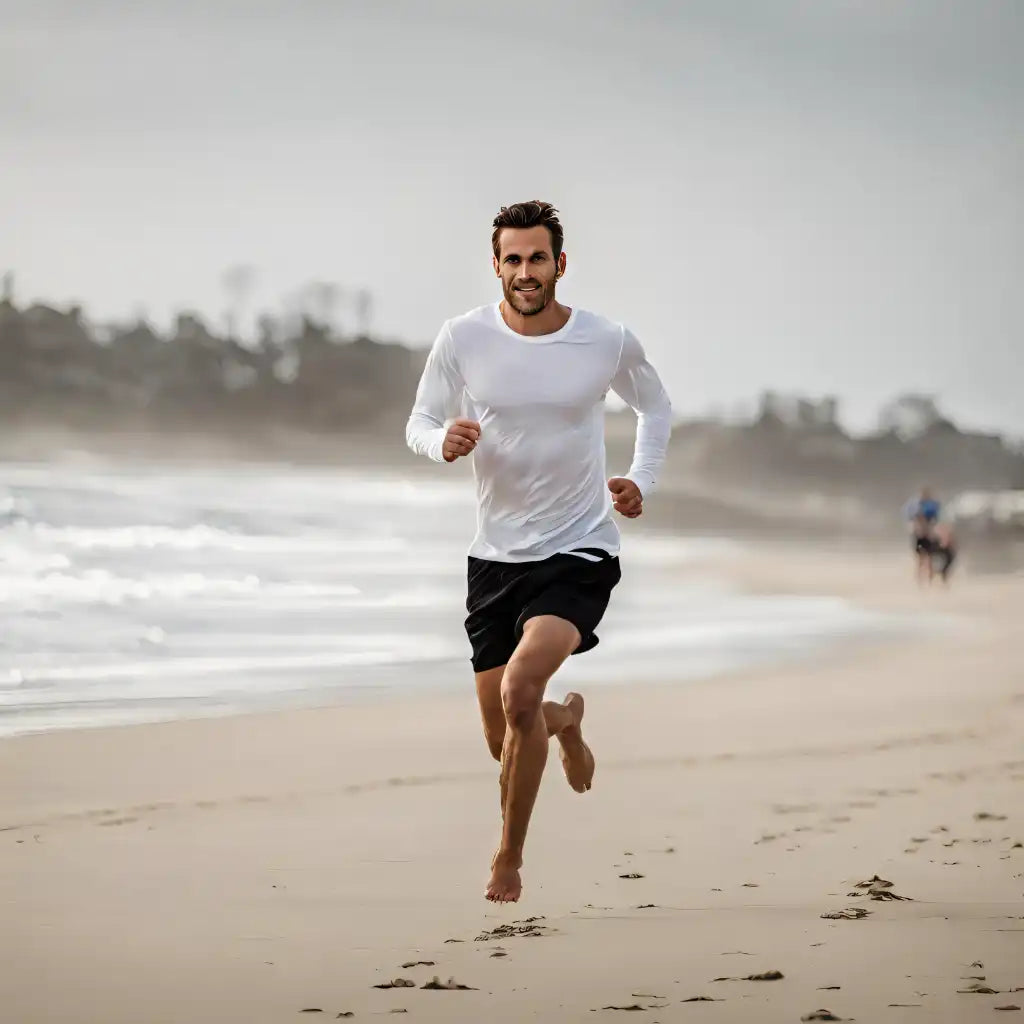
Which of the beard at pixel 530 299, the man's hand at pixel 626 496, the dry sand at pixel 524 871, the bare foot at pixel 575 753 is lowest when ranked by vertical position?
the dry sand at pixel 524 871

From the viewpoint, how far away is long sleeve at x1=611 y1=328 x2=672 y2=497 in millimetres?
4539

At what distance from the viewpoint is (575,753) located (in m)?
5.02

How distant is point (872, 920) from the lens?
431 cm

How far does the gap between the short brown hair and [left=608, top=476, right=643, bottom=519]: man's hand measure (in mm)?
611

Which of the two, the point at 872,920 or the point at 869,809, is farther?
the point at 869,809

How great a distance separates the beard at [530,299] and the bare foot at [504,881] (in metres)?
1.36

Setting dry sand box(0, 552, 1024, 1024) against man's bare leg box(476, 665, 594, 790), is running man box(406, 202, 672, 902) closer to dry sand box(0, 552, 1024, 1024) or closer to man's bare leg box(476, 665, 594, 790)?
man's bare leg box(476, 665, 594, 790)

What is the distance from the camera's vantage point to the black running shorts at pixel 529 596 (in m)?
4.40

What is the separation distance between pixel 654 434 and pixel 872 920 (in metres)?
1.38

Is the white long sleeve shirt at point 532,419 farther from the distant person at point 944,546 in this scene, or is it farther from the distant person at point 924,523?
the distant person at point 944,546

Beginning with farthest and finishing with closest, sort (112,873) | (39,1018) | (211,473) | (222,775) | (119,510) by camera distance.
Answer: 1. (211,473)
2. (119,510)
3. (222,775)
4. (112,873)
5. (39,1018)

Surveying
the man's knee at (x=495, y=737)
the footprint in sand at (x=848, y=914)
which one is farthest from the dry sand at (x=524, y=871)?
the man's knee at (x=495, y=737)

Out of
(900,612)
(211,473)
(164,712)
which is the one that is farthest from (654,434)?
(211,473)

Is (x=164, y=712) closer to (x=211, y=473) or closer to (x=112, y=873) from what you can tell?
(x=112, y=873)
